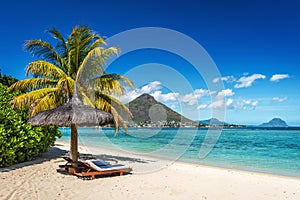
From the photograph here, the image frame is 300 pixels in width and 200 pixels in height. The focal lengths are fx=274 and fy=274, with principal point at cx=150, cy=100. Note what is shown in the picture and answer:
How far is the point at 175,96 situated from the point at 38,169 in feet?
23.3

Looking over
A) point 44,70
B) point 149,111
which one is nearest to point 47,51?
point 44,70

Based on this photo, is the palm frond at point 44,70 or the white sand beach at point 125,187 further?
the palm frond at point 44,70

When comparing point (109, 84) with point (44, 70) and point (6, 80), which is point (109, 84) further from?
point (6, 80)

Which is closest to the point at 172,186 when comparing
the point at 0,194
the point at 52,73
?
the point at 0,194

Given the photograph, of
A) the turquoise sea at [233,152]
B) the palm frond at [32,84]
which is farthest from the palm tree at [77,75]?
the turquoise sea at [233,152]

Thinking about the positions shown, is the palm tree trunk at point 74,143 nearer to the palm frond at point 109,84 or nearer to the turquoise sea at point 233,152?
the turquoise sea at point 233,152

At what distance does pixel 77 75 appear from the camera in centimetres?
932

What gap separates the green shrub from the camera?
25.1 ft

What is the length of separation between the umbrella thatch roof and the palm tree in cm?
146

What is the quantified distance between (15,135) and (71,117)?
2154mm

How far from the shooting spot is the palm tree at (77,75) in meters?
8.97

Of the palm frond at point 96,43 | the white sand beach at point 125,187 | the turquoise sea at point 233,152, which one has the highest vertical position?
the palm frond at point 96,43

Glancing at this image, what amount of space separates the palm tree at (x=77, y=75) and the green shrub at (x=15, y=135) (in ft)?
1.65

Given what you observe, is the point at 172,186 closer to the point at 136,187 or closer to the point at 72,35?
the point at 136,187
